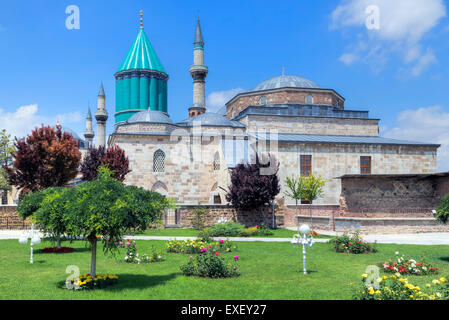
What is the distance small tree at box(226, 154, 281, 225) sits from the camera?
74.2 ft

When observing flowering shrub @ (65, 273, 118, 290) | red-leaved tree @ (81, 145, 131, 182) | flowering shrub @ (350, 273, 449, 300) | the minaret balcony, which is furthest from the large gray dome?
flowering shrub @ (350, 273, 449, 300)

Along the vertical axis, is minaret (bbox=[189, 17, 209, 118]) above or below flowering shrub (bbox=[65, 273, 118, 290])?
above

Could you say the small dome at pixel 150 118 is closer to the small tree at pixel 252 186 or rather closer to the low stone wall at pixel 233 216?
the low stone wall at pixel 233 216

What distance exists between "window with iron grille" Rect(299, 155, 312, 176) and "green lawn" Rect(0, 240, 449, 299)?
15429 millimetres

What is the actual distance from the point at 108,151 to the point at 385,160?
2198cm

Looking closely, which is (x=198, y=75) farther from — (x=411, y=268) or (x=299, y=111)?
(x=411, y=268)

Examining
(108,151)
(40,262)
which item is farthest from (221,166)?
(40,262)

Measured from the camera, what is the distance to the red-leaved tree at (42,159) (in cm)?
2173

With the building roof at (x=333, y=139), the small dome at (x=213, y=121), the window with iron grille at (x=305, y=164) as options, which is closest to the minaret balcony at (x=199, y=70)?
the small dome at (x=213, y=121)

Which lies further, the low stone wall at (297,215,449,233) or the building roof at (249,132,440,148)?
the building roof at (249,132,440,148)

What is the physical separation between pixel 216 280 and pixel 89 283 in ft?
9.06

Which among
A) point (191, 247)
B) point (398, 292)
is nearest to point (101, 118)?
point (191, 247)

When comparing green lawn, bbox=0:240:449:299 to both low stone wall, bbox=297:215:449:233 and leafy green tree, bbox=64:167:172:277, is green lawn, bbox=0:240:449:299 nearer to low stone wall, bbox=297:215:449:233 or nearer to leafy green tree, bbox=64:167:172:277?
leafy green tree, bbox=64:167:172:277

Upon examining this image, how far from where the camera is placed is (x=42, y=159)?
21.9 meters
